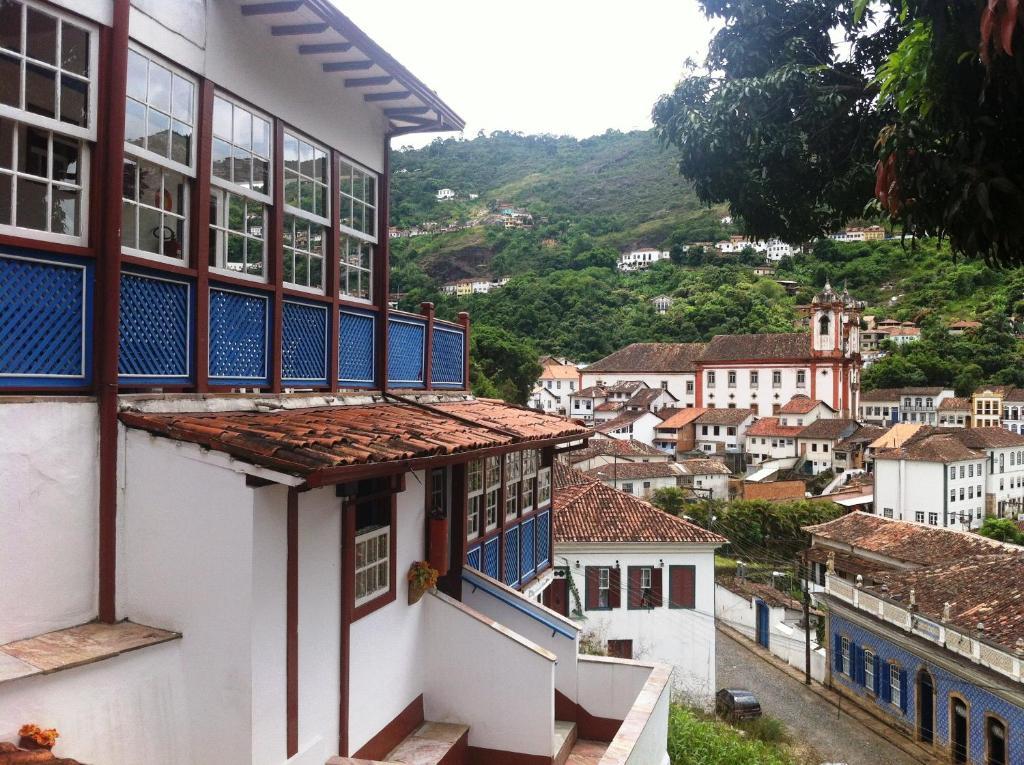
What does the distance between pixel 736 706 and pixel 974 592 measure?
717 centimetres

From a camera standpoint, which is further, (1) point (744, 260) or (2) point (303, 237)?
(1) point (744, 260)

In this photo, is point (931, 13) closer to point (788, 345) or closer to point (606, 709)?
point (606, 709)

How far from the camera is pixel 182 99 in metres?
5.33

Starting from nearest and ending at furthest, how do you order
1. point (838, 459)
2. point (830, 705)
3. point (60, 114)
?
point (60, 114) < point (830, 705) < point (838, 459)

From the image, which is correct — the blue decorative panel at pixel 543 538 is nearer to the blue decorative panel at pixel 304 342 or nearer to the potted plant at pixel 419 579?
the potted plant at pixel 419 579

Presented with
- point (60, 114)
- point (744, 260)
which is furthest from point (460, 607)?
point (744, 260)

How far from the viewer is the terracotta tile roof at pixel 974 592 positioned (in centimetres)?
2036

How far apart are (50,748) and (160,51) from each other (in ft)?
12.7

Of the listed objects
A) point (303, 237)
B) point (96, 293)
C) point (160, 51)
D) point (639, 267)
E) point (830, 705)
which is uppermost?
point (639, 267)

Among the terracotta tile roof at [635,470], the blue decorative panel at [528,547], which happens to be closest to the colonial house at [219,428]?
the blue decorative panel at [528,547]

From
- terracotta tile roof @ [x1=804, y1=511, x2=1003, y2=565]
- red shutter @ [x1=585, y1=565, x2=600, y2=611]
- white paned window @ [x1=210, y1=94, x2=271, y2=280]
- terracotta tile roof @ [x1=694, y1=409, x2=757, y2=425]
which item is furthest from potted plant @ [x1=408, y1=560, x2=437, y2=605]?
terracotta tile roof @ [x1=694, y1=409, x2=757, y2=425]

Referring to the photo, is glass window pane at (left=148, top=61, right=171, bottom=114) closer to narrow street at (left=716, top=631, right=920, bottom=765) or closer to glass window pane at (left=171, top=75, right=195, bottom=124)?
glass window pane at (left=171, top=75, right=195, bottom=124)

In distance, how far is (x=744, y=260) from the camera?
142000mm

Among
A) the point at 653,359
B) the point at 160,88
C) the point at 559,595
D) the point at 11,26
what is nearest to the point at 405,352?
the point at 160,88
